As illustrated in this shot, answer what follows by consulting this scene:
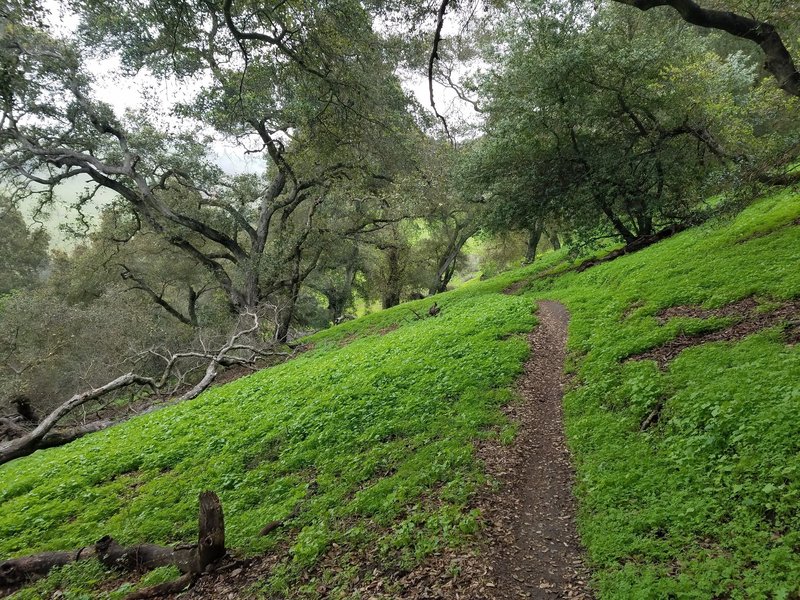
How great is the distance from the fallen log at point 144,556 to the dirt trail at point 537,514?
3.88 m

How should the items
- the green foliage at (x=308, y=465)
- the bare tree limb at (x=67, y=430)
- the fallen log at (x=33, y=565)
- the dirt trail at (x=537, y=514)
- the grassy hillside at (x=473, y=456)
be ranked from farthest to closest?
the bare tree limb at (x=67, y=430) < the fallen log at (x=33, y=565) < the green foliage at (x=308, y=465) < the dirt trail at (x=537, y=514) < the grassy hillside at (x=473, y=456)

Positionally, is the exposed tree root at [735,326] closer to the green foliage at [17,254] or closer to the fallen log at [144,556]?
the fallen log at [144,556]

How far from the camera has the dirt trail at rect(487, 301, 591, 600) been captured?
509cm

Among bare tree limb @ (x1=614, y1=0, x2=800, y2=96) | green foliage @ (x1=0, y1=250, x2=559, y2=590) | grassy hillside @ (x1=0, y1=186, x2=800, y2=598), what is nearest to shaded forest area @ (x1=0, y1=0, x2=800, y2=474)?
bare tree limb @ (x1=614, y1=0, x2=800, y2=96)

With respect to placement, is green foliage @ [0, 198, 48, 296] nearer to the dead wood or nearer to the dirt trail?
the dead wood

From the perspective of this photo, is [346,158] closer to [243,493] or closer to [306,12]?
[306,12]

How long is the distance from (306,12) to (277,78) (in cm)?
176

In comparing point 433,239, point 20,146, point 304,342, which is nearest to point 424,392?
point 304,342

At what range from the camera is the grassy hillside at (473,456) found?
4898 mm

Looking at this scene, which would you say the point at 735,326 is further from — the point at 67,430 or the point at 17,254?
the point at 17,254

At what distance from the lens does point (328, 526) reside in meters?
6.58

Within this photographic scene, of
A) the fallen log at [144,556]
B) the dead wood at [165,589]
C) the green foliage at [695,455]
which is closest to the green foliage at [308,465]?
the fallen log at [144,556]

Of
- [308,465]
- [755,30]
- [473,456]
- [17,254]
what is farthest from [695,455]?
[17,254]

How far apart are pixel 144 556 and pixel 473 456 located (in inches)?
215
